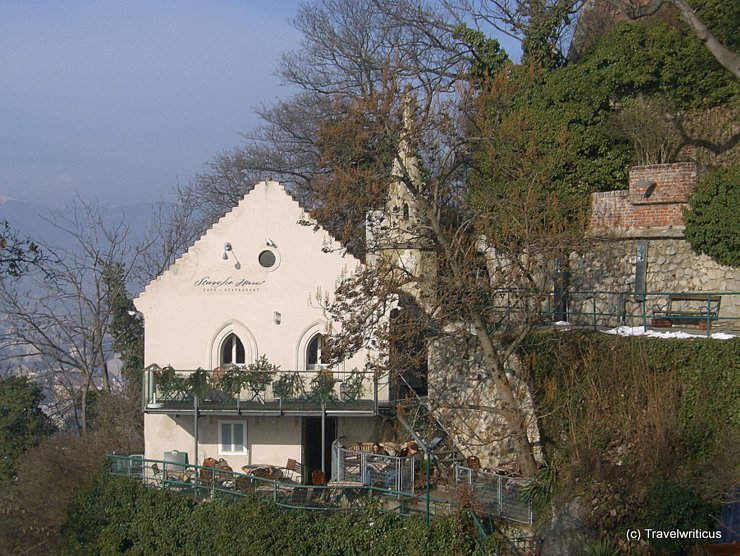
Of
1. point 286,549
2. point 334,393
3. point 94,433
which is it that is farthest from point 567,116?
point 94,433

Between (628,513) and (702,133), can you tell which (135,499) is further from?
(702,133)

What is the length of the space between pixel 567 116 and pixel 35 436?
19.4 m

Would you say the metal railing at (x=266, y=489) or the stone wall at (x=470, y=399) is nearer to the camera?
the metal railing at (x=266, y=489)

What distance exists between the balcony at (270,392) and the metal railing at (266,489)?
4.90 feet

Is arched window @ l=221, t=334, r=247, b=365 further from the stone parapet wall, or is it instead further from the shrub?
the shrub

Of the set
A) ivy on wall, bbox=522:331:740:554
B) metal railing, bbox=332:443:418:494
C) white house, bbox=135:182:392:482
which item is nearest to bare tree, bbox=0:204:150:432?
white house, bbox=135:182:392:482

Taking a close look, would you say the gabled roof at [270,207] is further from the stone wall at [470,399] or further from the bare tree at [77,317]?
the bare tree at [77,317]

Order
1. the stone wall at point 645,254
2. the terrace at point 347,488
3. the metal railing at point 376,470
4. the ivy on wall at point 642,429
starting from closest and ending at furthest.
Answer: the ivy on wall at point 642,429 < the terrace at point 347,488 < the metal railing at point 376,470 < the stone wall at point 645,254

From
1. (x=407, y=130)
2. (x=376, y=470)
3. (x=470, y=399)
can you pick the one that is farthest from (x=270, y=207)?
(x=376, y=470)

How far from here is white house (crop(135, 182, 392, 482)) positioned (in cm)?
2392

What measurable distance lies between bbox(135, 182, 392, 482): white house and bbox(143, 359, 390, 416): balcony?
0.47m

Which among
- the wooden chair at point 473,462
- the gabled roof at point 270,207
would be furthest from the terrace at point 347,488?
the gabled roof at point 270,207

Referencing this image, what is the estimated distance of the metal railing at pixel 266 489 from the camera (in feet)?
63.0

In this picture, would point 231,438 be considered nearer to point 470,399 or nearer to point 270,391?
point 270,391
